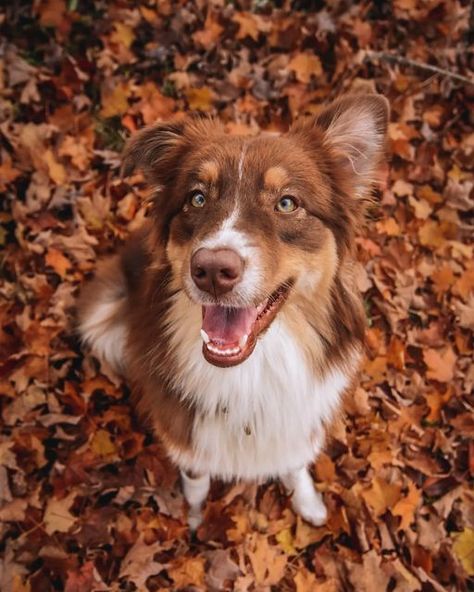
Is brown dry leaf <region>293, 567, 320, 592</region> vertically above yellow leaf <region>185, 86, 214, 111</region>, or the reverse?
yellow leaf <region>185, 86, 214, 111</region>

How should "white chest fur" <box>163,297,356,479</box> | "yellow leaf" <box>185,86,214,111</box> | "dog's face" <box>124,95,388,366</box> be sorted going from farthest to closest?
"yellow leaf" <box>185,86,214,111</box> → "white chest fur" <box>163,297,356,479</box> → "dog's face" <box>124,95,388,366</box>

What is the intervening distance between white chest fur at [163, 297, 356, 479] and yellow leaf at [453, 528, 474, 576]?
113 centimetres

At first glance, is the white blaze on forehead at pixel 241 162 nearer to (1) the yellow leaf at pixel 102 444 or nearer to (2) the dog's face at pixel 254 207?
(2) the dog's face at pixel 254 207

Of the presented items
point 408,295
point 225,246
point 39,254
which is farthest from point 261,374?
point 39,254

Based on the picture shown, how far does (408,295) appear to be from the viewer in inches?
158

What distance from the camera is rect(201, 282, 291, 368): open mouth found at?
2264 mm

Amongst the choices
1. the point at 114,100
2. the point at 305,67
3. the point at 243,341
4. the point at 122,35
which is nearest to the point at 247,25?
the point at 305,67

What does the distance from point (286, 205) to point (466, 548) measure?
7.64 feet

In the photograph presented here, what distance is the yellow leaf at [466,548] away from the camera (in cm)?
310

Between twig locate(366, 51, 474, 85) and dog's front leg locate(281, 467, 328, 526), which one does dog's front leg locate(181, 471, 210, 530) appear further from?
twig locate(366, 51, 474, 85)

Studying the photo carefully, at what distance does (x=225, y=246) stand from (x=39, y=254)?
96.6 inches

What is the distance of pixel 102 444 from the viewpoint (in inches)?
137

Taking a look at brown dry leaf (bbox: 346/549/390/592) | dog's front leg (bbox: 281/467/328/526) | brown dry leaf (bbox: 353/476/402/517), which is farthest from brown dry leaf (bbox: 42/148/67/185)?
brown dry leaf (bbox: 346/549/390/592)

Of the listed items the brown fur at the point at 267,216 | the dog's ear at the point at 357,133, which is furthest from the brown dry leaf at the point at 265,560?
the dog's ear at the point at 357,133
